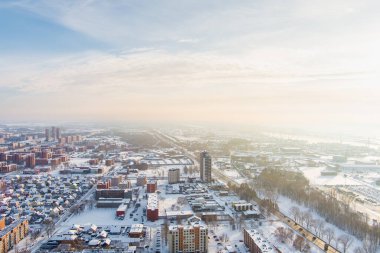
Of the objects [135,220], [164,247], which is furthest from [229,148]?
[164,247]

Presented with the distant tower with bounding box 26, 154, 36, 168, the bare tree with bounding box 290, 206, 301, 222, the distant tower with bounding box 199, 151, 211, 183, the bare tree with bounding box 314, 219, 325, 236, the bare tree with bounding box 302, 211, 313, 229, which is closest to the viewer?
→ the bare tree with bounding box 314, 219, 325, 236

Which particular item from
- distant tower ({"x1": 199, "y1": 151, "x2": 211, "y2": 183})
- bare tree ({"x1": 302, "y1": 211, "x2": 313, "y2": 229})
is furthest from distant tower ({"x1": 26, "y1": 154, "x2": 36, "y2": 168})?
bare tree ({"x1": 302, "y1": 211, "x2": 313, "y2": 229})

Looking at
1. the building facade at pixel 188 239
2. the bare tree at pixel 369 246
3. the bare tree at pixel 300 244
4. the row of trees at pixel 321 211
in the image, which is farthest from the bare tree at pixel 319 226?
the building facade at pixel 188 239

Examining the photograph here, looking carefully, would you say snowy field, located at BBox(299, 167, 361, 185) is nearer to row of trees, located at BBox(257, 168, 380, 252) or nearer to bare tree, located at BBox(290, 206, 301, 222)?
row of trees, located at BBox(257, 168, 380, 252)

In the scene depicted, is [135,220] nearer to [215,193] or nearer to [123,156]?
[215,193]

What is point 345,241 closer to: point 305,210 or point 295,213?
point 295,213

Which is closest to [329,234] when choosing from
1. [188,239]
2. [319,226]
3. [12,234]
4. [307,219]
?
[319,226]

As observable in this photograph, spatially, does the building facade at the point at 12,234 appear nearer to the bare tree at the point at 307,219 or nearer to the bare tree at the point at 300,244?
the bare tree at the point at 300,244

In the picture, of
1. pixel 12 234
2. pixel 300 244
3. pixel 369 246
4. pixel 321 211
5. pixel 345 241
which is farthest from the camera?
pixel 321 211

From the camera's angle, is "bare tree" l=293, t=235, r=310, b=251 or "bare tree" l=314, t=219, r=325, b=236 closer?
"bare tree" l=293, t=235, r=310, b=251

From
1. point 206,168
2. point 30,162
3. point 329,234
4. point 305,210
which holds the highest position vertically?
point 206,168

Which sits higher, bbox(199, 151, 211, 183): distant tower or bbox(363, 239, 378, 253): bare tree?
bbox(199, 151, 211, 183): distant tower

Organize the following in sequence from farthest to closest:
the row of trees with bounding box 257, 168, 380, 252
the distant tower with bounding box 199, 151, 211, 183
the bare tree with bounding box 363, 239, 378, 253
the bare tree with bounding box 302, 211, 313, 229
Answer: the distant tower with bounding box 199, 151, 211, 183
the bare tree with bounding box 302, 211, 313, 229
the row of trees with bounding box 257, 168, 380, 252
the bare tree with bounding box 363, 239, 378, 253

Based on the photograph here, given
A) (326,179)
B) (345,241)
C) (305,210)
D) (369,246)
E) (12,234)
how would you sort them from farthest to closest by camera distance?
(326,179) < (305,210) < (12,234) < (345,241) < (369,246)
